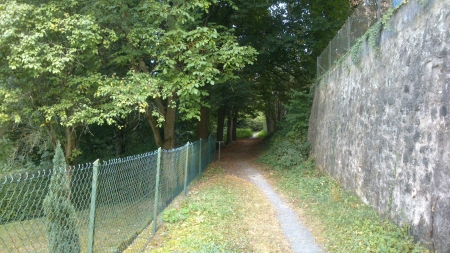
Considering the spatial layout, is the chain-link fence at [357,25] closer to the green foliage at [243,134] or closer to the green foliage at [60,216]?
the green foliage at [60,216]

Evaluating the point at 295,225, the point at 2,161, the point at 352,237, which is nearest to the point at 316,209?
the point at 295,225

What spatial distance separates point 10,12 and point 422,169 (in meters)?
9.15

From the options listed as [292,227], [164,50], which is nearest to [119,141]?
[164,50]

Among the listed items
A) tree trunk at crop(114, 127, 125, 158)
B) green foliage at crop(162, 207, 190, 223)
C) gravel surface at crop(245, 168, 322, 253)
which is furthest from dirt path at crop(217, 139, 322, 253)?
tree trunk at crop(114, 127, 125, 158)

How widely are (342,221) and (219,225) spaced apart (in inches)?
91.9

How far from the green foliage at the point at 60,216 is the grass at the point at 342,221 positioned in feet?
12.9

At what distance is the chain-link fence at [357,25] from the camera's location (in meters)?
7.10

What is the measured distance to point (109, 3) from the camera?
33.1 ft

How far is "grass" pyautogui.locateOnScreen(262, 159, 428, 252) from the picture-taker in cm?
505

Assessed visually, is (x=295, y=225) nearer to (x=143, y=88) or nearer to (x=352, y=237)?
(x=352, y=237)

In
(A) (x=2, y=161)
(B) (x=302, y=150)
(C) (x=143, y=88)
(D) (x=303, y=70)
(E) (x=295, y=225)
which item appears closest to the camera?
(E) (x=295, y=225)

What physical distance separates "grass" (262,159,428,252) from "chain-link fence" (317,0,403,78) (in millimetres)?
3916

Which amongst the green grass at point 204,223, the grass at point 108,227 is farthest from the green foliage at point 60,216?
the green grass at point 204,223

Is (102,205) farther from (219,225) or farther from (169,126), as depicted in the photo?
(169,126)
